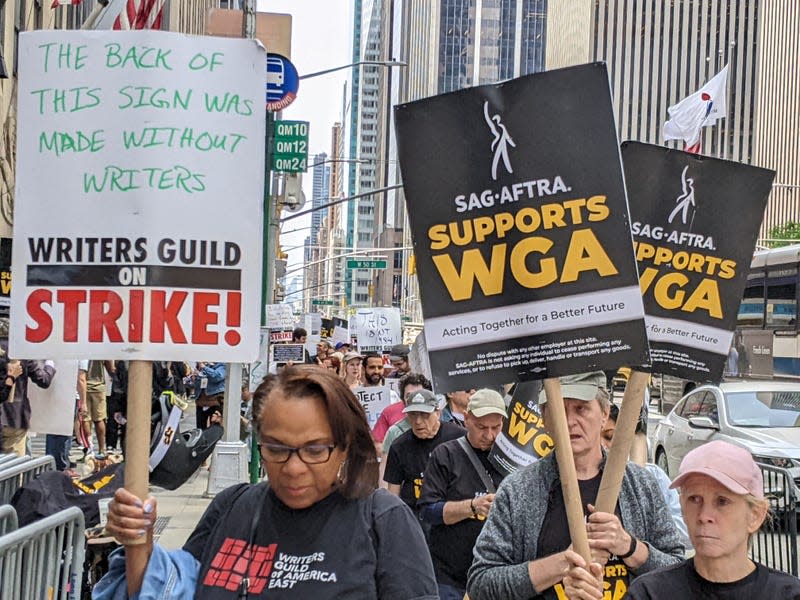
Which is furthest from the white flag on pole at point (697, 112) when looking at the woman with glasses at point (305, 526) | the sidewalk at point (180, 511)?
the woman with glasses at point (305, 526)

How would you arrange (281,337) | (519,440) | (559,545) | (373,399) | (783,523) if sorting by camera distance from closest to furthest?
(559,545) → (519,440) → (783,523) → (373,399) → (281,337)

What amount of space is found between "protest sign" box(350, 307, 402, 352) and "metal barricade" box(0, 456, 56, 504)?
633 inches

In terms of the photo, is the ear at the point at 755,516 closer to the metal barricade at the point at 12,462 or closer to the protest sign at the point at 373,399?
the metal barricade at the point at 12,462

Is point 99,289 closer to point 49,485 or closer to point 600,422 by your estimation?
point 600,422

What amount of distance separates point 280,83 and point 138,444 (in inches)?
578

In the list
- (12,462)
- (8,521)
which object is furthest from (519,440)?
(12,462)

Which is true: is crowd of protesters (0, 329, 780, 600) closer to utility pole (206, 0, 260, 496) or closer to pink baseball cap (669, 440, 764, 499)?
pink baseball cap (669, 440, 764, 499)

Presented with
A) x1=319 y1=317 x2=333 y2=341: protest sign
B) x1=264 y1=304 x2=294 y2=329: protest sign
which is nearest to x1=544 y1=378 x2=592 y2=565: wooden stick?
x1=264 y1=304 x2=294 y2=329: protest sign

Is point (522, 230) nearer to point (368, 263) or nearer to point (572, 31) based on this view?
point (368, 263)

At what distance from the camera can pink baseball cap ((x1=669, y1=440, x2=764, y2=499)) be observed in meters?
3.23

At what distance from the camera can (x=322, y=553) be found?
114 inches

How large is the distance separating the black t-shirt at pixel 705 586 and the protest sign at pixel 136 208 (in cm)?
135

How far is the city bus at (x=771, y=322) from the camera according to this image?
81.6ft

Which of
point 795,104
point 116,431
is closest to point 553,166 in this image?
point 116,431
